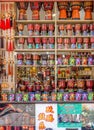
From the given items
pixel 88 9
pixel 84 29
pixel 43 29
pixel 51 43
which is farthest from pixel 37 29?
pixel 88 9

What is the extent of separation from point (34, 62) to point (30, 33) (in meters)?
0.50

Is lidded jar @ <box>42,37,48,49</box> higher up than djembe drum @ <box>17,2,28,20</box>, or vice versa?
djembe drum @ <box>17,2,28,20</box>

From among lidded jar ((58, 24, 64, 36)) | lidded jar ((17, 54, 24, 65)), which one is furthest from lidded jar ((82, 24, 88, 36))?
lidded jar ((17, 54, 24, 65))

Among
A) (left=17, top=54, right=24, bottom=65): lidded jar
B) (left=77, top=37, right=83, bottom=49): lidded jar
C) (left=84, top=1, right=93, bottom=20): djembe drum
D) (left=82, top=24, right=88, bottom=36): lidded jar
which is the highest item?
(left=84, top=1, right=93, bottom=20): djembe drum

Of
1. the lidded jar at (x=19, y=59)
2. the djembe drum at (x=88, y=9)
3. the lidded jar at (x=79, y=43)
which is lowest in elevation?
the lidded jar at (x=19, y=59)

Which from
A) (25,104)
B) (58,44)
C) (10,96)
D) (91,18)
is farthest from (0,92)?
(91,18)

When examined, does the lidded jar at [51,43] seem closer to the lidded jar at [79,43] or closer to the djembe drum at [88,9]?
the lidded jar at [79,43]

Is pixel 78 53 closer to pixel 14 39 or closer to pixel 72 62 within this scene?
pixel 72 62

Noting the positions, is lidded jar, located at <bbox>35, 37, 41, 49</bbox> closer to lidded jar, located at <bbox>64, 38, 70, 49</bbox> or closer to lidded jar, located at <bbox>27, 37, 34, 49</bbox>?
lidded jar, located at <bbox>27, 37, 34, 49</bbox>

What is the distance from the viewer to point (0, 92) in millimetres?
5297

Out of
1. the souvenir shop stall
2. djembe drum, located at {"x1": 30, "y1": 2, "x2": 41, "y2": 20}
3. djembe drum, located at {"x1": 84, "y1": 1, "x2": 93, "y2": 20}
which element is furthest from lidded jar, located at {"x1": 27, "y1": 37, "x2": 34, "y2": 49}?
djembe drum, located at {"x1": 84, "y1": 1, "x2": 93, "y2": 20}

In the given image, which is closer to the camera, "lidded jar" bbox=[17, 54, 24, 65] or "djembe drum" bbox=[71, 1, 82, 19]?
"djembe drum" bbox=[71, 1, 82, 19]

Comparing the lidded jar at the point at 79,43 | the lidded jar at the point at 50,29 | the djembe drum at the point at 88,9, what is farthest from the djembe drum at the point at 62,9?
the lidded jar at the point at 79,43

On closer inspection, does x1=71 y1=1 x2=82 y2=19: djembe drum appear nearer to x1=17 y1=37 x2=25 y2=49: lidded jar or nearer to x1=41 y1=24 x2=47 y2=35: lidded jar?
x1=41 y1=24 x2=47 y2=35: lidded jar
